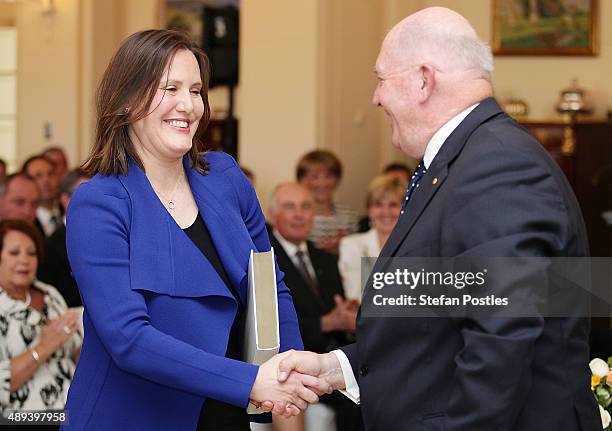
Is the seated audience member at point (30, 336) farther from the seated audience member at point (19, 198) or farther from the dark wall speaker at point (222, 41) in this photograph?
the dark wall speaker at point (222, 41)

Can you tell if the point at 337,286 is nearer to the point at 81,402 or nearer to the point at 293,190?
the point at 293,190

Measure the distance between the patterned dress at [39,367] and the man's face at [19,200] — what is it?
2.33 metres

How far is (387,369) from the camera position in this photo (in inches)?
91.7

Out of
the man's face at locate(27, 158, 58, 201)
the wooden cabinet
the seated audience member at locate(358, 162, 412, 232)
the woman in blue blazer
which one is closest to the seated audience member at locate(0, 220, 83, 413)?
the woman in blue blazer

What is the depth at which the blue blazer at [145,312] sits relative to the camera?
2.48 m

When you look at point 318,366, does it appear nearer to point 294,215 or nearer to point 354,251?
point 294,215

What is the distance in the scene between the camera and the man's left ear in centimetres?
235

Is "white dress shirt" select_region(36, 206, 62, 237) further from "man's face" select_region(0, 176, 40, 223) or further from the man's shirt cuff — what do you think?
the man's shirt cuff

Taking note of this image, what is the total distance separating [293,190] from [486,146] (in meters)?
3.97

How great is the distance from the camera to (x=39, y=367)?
4.51 m

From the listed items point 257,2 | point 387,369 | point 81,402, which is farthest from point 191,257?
point 257,2

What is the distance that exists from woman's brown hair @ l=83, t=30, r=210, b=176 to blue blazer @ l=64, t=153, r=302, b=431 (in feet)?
0.18

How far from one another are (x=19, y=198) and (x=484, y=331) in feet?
17.5

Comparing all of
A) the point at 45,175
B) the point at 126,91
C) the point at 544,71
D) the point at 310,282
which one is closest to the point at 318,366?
the point at 126,91
